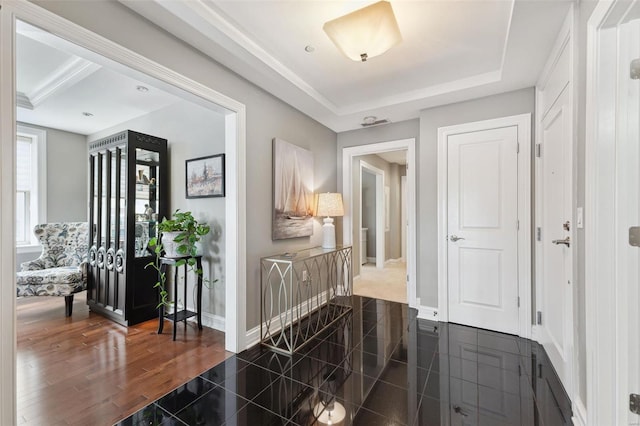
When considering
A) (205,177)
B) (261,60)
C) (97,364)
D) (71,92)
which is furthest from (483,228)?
(71,92)

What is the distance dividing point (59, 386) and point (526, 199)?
4079 millimetres

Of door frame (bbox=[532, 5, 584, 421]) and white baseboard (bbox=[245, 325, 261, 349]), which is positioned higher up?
door frame (bbox=[532, 5, 584, 421])

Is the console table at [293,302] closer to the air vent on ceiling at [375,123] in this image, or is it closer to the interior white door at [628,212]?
the air vent on ceiling at [375,123]

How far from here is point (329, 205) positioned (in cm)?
332

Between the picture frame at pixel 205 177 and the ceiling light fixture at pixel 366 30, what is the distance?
5.48ft

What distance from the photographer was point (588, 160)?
1382 millimetres

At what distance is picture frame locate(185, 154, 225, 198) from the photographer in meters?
2.84

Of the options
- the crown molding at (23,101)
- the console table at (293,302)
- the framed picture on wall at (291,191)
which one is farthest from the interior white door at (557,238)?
the crown molding at (23,101)

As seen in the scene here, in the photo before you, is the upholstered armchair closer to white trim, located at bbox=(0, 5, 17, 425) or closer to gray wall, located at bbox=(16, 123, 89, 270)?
gray wall, located at bbox=(16, 123, 89, 270)

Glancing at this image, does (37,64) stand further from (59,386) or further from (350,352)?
(350,352)

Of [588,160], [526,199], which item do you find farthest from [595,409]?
[526,199]

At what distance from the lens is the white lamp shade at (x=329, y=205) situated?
3.32 m

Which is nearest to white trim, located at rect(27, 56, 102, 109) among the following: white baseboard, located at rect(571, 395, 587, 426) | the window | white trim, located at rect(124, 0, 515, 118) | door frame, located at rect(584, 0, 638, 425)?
the window

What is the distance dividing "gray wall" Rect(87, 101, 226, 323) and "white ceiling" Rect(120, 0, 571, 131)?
86cm
